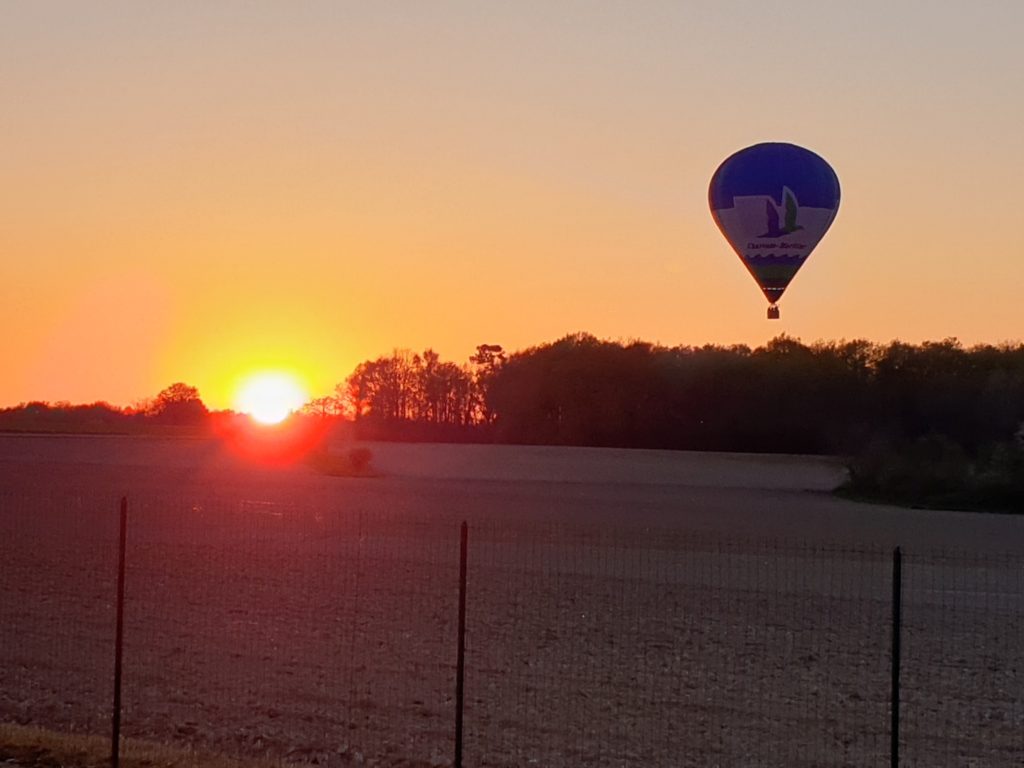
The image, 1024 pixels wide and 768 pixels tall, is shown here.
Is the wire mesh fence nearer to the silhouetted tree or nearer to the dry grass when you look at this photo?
the dry grass

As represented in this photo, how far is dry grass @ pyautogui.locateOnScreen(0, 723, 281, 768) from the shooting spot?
9750mm

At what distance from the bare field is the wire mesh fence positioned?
1.8 inches

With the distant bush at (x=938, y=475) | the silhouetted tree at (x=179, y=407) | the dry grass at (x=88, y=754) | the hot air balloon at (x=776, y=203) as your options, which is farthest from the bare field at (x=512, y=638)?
the silhouetted tree at (x=179, y=407)

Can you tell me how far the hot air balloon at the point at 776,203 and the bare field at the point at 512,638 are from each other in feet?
17.8

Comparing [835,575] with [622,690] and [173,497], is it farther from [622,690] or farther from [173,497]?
[173,497]

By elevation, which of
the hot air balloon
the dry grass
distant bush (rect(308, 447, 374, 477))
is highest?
the hot air balloon

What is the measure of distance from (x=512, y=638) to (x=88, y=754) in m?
6.82

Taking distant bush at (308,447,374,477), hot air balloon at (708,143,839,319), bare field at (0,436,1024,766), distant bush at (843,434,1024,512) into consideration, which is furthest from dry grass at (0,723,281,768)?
distant bush at (308,447,374,477)

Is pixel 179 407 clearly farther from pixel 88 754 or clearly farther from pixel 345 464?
pixel 88 754

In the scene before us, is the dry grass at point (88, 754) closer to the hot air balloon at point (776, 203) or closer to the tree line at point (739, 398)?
the hot air balloon at point (776, 203)

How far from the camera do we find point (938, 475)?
54031mm

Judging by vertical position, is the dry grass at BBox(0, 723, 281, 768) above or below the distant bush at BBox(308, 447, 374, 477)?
below

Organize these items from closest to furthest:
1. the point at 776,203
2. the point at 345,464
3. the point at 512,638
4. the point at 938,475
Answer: the point at 512,638, the point at 776,203, the point at 938,475, the point at 345,464

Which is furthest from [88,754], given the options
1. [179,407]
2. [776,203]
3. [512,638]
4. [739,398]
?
[179,407]
